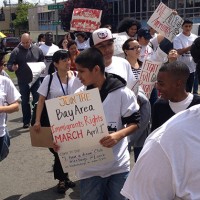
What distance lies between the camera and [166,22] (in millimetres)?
7633

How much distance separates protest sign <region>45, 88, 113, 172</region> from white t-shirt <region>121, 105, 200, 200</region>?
4.14ft

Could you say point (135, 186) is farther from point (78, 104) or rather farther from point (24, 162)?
point (24, 162)

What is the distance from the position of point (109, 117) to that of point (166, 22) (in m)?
5.24

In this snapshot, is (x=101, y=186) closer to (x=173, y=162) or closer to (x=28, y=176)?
(x=173, y=162)

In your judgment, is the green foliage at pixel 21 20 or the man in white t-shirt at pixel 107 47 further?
the green foliage at pixel 21 20

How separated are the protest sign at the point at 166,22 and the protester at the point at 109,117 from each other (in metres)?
4.94

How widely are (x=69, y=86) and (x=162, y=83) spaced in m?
1.92

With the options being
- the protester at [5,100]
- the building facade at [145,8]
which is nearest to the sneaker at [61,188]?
the protester at [5,100]

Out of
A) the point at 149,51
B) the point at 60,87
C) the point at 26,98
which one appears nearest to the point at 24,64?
the point at 26,98

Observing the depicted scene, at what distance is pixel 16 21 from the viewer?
7750 centimetres

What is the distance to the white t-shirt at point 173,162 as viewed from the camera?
1.23m

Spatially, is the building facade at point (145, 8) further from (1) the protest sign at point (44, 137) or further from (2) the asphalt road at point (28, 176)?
(1) the protest sign at point (44, 137)

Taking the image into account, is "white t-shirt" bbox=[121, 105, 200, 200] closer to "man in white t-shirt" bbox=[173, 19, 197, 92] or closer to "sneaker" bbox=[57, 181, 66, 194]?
"sneaker" bbox=[57, 181, 66, 194]

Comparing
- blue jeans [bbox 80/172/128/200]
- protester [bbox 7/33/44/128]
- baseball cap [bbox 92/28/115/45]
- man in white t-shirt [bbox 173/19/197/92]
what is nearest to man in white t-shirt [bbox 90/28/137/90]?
baseball cap [bbox 92/28/115/45]
